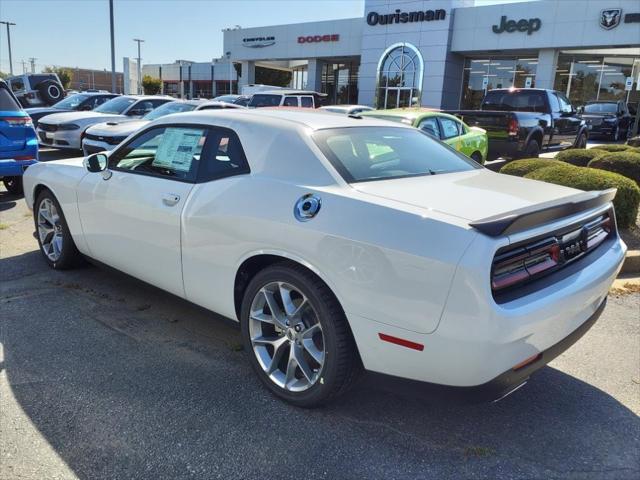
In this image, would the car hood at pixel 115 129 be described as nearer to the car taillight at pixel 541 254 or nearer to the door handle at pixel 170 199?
the door handle at pixel 170 199

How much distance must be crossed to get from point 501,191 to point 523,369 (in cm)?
102

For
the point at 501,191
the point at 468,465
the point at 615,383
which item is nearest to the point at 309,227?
the point at 501,191

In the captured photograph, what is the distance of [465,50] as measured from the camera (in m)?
30.0

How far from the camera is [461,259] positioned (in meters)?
2.19

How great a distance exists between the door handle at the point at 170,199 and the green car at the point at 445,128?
5512 mm

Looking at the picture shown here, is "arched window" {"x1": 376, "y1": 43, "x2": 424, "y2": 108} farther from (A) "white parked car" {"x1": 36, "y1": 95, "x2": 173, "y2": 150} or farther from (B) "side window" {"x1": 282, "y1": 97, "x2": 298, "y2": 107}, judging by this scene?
(A) "white parked car" {"x1": 36, "y1": 95, "x2": 173, "y2": 150}

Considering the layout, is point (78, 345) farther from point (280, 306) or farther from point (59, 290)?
point (280, 306)

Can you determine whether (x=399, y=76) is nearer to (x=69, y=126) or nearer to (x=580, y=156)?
(x=69, y=126)

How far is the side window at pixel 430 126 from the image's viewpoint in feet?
28.2

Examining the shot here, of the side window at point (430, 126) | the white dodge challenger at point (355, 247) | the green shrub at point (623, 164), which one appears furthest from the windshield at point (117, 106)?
the green shrub at point (623, 164)

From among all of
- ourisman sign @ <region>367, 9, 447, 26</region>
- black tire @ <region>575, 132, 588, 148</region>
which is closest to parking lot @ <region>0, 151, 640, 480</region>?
black tire @ <region>575, 132, 588, 148</region>

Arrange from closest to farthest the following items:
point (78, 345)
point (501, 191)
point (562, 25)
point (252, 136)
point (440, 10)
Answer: point (501, 191)
point (252, 136)
point (78, 345)
point (562, 25)
point (440, 10)

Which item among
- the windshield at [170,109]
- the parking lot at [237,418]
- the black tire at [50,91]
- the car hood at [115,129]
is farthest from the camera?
the black tire at [50,91]

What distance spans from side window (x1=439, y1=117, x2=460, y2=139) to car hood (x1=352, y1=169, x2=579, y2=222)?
593cm
